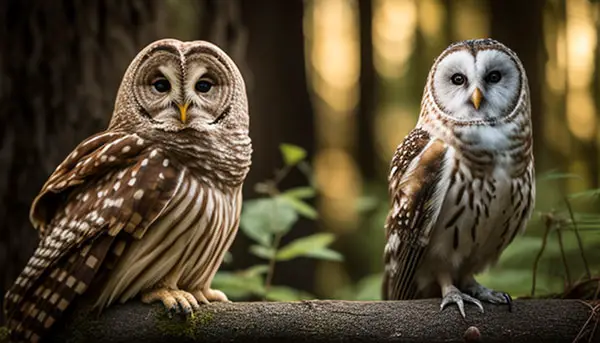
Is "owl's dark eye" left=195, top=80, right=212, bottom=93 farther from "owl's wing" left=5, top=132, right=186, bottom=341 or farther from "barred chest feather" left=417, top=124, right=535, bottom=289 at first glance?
"barred chest feather" left=417, top=124, right=535, bottom=289

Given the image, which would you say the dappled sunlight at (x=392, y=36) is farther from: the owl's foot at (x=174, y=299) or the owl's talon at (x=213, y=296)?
the owl's foot at (x=174, y=299)

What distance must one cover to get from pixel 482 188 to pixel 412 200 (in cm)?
23

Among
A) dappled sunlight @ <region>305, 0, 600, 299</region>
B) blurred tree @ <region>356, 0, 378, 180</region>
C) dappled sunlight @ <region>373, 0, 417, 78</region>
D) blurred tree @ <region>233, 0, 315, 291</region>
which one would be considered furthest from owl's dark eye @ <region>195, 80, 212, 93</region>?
dappled sunlight @ <region>373, 0, 417, 78</region>

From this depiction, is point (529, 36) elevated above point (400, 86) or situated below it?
above

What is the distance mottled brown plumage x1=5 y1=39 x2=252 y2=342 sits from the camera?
97.5 inches

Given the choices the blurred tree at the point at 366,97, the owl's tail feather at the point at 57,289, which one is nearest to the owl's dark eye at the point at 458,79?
the owl's tail feather at the point at 57,289

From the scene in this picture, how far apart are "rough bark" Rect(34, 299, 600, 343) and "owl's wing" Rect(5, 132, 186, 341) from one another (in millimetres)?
122

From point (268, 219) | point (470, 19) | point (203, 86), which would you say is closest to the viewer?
point (203, 86)

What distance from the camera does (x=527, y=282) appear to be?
3.57 meters

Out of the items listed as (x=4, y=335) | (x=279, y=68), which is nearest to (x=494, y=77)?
(x=4, y=335)

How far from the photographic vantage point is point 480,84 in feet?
9.13

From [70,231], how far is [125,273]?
0.20 metres

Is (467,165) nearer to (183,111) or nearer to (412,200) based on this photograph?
(412,200)

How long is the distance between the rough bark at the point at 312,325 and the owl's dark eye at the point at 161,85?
659 millimetres
